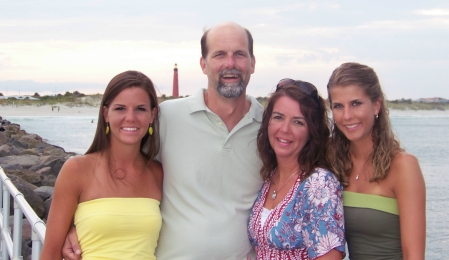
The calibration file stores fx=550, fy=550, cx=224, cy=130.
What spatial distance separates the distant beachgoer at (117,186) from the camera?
2.98 m

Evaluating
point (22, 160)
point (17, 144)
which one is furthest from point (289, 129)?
point (17, 144)

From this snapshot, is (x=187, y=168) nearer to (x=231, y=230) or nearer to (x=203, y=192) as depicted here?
(x=203, y=192)

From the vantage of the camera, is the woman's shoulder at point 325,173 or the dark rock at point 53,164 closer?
the woman's shoulder at point 325,173

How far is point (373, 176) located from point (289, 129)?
0.55m

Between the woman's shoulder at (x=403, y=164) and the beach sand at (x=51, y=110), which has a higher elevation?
the woman's shoulder at (x=403, y=164)

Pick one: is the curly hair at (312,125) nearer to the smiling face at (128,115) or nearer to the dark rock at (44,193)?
the smiling face at (128,115)

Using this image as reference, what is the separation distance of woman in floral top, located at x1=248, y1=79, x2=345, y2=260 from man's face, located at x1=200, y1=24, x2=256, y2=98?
13.9 inches

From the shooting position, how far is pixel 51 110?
202 feet

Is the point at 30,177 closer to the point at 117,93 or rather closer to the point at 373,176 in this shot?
the point at 117,93

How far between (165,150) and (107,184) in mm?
541

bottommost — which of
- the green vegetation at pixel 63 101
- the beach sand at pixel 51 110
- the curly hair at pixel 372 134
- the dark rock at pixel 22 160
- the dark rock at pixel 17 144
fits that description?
the beach sand at pixel 51 110

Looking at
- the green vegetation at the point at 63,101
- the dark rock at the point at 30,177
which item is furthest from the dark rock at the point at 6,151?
the green vegetation at the point at 63,101

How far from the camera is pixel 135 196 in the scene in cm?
318

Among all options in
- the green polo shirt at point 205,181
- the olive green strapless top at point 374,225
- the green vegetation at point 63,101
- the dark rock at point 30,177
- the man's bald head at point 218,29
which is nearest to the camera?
the olive green strapless top at point 374,225
